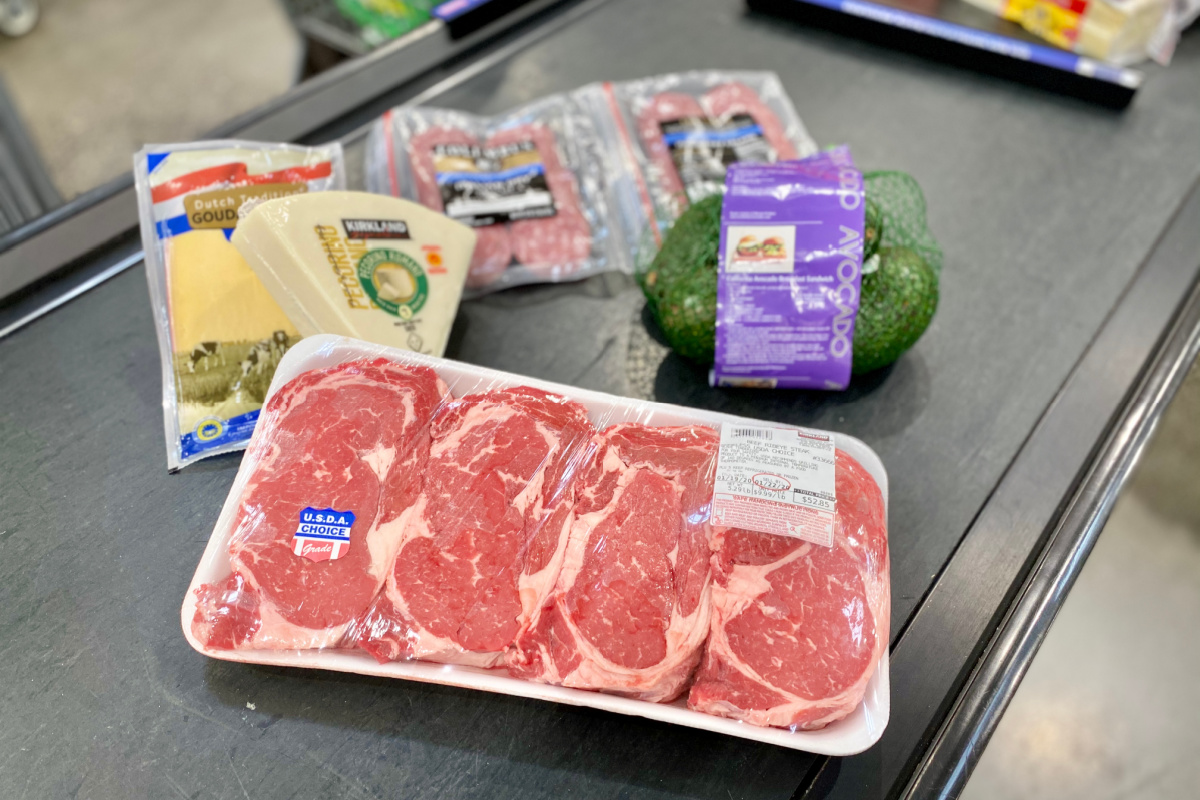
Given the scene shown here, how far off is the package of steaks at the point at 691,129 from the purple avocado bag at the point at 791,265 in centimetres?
35

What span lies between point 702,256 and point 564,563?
1.74ft

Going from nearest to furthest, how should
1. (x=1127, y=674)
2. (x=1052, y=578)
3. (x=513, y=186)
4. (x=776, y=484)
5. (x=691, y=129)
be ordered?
(x=776, y=484)
(x=1052, y=578)
(x=513, y=186)
(x=691, y=129)
(x=1127, y=674)

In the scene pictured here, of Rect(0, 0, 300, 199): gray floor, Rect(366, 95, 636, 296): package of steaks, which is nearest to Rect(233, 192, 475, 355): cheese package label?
Rect(366, 95, 636, 296): package of steaks

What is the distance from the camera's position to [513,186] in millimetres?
1479

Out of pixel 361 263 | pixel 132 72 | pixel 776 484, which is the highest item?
pixel 361 263

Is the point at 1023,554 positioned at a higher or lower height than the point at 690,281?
lower

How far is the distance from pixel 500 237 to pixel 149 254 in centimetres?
56

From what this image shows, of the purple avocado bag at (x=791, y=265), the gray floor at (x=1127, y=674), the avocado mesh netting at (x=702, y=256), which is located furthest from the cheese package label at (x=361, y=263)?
the gray floor at (x=1127, y=674)

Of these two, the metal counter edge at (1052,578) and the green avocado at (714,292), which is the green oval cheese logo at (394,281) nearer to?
the green avocado at (714,292)

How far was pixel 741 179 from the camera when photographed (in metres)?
1.17

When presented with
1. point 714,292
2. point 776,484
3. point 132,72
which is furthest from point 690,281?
point 132,72

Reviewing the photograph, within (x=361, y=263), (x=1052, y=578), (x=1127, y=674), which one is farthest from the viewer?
(x=1127, y=674)

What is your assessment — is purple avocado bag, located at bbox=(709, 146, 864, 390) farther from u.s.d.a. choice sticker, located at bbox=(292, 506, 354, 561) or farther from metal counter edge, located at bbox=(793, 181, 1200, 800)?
u.s.d.a. choice sticker, located at bbox=(292, 506, 354, 561)

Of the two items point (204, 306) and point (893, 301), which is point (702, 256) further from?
point (204, 306)
